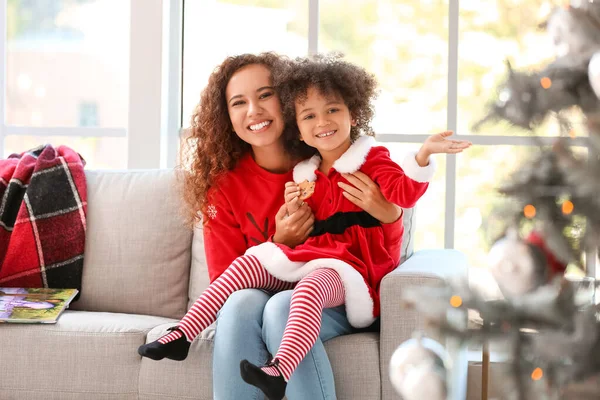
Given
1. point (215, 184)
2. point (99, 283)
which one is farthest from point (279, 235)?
point (99, 283)

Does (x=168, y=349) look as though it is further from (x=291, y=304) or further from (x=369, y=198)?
(x=369, y=198)

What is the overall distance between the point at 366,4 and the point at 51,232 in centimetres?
149

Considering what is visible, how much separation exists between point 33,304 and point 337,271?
0.98 m

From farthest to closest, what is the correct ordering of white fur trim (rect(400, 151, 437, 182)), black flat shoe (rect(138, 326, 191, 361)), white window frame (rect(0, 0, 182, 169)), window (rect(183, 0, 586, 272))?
white window frame (rect(0, 0, 182, 169))
window (rect(183, 0, 586, 272))
white fur trim (rect(400, 151, 437, 182))
black flat shoe (rect(138, 326, 191, 361))

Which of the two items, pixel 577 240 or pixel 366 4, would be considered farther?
pixel 366 4

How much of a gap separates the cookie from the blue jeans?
1.09 ft

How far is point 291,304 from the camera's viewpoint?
76.9 inches

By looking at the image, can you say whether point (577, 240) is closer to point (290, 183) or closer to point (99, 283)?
point (290, 183)

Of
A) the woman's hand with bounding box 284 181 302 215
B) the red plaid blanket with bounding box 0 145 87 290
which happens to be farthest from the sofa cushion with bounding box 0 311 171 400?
the woman's hand with bounding box 284 181 302 215

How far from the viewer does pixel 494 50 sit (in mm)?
3068

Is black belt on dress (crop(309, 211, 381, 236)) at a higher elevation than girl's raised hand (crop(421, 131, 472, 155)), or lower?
lower

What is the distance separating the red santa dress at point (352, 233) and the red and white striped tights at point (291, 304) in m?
0.04

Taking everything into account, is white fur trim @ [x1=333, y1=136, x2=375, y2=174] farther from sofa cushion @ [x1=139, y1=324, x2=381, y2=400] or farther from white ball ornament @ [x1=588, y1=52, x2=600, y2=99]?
white ball ornament @ [x1=588, y1=52, x2=600, y2=99]

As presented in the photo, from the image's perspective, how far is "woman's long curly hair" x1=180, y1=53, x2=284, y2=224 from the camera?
244 centimetres
